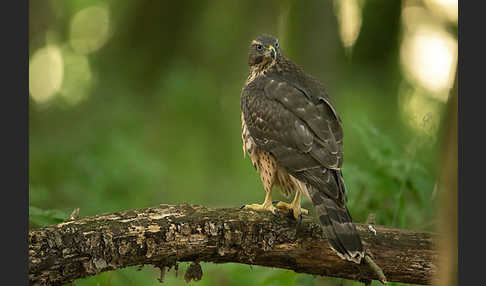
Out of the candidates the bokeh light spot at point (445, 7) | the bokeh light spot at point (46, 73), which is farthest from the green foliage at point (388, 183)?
the bokeh light spot at point (46, 73)

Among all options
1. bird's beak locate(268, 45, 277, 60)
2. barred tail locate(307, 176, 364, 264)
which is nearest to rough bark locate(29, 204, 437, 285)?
barred tail locate(307, 176, 364, 264)

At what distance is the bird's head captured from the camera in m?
4.86

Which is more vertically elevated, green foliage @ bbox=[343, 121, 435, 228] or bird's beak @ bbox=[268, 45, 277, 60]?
bird's beak @ bbox=[268, 45, 277, 60]

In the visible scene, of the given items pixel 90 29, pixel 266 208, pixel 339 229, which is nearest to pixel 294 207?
pixel 266 208

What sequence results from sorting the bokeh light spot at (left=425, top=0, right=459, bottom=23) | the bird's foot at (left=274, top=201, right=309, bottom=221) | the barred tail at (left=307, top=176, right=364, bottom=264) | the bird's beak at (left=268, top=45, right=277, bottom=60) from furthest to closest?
the bokeh light spot at (left=425, top=0, right=459, bottom=23) → the bird's beak at (left=268, top=45, right=277, bottom=60) → the bird's foot at (left=274, top=201, right=309, bottom=221) → the barred tail at (left=307, top=176, right=364, bottom=264)

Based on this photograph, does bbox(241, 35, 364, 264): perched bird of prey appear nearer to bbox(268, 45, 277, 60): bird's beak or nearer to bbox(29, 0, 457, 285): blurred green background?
bbox(268, 45, 277, 60): bird's beak

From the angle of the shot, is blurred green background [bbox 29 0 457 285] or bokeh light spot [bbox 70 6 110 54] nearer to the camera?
blurred green background [bbox 29 0 457 285]

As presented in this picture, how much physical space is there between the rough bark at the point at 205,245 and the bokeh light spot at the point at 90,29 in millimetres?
7513

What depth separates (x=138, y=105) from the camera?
995 centimetres

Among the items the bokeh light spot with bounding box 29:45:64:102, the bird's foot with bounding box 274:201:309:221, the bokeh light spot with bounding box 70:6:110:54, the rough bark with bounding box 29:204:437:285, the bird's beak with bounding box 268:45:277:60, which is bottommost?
the rough bark with bounding box 29:204:437:285

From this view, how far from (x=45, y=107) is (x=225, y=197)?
3172 mm

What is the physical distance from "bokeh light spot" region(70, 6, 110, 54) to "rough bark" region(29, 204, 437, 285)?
7.51 m

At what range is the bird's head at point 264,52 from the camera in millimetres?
4857

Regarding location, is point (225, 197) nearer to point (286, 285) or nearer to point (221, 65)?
point (221, 65)
